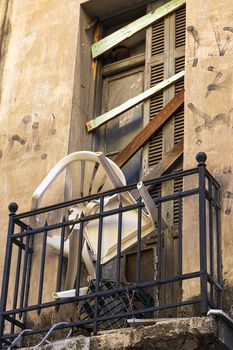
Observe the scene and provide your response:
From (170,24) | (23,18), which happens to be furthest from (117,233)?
(23,18)

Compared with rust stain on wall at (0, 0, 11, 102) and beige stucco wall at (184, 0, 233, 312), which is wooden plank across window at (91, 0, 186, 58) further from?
rust stain on wall at (0, 0, 11, 102)

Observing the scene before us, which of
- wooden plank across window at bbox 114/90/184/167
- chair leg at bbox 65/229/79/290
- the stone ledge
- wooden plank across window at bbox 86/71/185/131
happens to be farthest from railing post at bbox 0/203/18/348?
wooden plank across window at bbox 86/71/185/131

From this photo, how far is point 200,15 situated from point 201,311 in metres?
2.81

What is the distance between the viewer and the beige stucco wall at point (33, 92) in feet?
28.9

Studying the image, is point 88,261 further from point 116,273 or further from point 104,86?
point 104,86

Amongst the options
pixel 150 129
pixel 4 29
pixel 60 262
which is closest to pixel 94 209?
pixel 60 262

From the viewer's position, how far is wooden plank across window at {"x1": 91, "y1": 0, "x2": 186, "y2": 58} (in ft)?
30.2

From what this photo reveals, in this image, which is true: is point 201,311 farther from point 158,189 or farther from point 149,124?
point 149,124

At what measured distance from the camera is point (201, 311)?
22.0ft

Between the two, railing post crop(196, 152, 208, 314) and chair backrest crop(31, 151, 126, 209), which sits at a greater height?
chair backrest crop(31, 151, 126, 209)

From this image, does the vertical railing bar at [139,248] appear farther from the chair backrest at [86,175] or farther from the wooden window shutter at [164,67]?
the wooden window shutter at [164,67]

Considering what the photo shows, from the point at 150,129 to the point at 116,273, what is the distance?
161 cm

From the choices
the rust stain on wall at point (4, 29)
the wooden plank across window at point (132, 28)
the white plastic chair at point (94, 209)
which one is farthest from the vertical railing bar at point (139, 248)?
the rust stain on wall at point (4, 29)

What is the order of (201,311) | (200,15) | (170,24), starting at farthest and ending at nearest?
(170,24)
(200,15)
(201,311)
